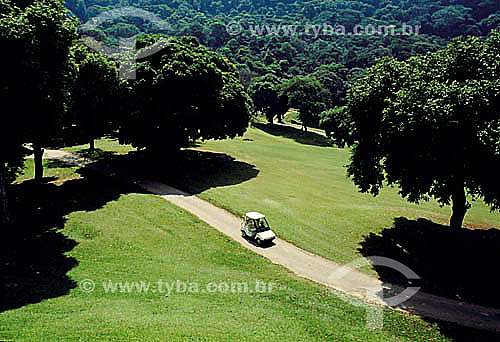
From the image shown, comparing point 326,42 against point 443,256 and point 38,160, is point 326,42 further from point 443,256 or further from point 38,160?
point 443,256

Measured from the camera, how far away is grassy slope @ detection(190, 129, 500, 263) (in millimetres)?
24359

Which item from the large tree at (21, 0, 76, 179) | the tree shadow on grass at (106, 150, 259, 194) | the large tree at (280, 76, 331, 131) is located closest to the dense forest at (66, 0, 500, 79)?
the large tree at (280, 76, 331, 131)

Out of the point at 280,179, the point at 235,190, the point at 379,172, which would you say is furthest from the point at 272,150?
the point at 379,172

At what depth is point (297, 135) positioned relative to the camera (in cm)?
8456

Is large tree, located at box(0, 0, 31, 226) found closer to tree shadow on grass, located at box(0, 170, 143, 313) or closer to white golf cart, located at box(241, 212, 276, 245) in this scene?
tree shadow on grass, located at box(0, 170, 143, 313)

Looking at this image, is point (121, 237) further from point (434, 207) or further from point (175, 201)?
point (434, 207)

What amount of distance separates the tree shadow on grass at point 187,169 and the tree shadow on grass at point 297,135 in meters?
36.8

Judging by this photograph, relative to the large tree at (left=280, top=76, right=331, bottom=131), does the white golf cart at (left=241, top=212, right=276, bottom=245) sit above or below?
below

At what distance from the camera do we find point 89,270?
17.8 meters

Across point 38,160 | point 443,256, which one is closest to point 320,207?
point 443,256

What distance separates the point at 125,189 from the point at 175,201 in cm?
558

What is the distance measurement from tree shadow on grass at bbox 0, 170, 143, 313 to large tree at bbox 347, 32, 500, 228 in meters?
19.4

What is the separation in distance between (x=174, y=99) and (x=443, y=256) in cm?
2843

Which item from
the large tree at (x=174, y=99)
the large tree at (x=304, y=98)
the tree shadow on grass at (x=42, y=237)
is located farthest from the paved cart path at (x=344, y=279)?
the large tree at (x=304, y=98)
